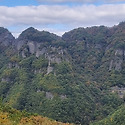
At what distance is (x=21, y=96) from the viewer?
269ft

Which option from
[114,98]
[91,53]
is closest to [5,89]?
[114,98]

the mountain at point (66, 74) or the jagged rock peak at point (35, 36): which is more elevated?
the jagged rock peak at point (35, 36)

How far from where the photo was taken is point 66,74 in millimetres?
89312

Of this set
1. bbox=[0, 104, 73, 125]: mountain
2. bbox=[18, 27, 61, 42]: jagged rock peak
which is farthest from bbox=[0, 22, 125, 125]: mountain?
bbox=[0, 104, 73, 125]: mountain

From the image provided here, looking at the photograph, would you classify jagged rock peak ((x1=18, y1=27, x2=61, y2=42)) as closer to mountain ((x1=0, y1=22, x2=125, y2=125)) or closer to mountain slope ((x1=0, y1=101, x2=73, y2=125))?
mountain ((x1=0, y1=22, x2=125, y2=125))

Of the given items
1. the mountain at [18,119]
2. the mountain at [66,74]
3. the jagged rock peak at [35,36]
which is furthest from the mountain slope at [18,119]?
the jagged rock peak at [35,36]

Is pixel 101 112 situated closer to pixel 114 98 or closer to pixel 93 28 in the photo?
pixel 114 98

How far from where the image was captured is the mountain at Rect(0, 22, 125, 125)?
78.2 metres

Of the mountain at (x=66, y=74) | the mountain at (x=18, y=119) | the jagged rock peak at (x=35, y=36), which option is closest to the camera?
the mountain at (x=18, y=119)

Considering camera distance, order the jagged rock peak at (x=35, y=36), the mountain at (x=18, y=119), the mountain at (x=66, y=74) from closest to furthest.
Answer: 1. the mountain at (x=18, y=119)
2. the mountain at (x=66, y=74)
3. the jagged rock peak at (x=35, y=36)

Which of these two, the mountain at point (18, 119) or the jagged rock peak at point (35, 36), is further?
the jagged rock peak at point (35, 36)

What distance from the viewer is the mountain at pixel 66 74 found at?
7821cm

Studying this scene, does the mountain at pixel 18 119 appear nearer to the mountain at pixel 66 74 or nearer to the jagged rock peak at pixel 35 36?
the mountain at pixel 66 74

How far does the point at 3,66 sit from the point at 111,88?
42.5 metres
